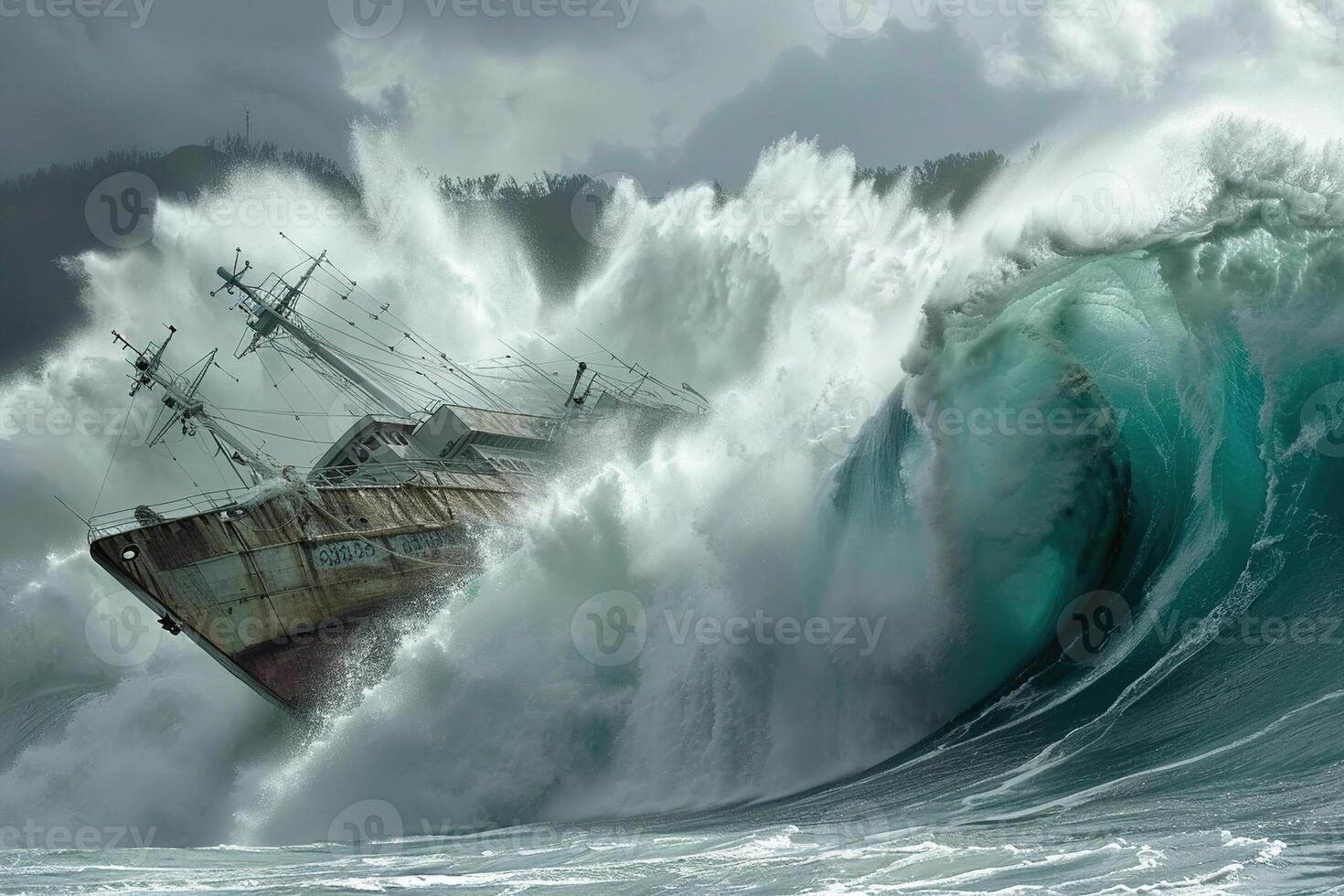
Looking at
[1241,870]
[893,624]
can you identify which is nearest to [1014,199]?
[893,624]

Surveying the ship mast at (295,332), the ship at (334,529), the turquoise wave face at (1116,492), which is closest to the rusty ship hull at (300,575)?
the ship at (334,529)

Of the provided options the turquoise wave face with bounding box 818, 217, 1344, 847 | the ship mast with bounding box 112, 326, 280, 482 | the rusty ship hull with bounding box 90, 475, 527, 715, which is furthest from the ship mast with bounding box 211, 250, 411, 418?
the turquoise wave face with bounding box 818, 217, 1344, 847

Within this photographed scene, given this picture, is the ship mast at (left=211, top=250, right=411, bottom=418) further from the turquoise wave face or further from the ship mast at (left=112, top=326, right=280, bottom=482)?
the turquoise wave face

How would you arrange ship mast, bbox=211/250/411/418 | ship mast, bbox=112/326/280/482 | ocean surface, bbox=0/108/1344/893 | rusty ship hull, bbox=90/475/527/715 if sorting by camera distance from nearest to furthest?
ocean surface, bbox=0/108/1344/893
rusty ship hull, bbox=90/475/527/715
ship mast, bbox=112/326/280/482
ship mast, bbox=211/250/411/418

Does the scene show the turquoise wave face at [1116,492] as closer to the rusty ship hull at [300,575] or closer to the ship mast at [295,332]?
the rusty ship hull at [300,575]

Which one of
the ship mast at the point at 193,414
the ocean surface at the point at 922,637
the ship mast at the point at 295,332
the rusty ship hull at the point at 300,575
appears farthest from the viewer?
the ship mast at the point at 295,332

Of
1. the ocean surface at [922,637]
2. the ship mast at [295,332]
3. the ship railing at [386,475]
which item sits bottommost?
the ocean surface at [922,637]
